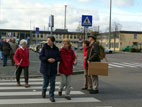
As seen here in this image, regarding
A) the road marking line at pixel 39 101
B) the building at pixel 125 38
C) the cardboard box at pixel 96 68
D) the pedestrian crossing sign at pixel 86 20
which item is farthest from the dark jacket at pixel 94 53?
the building at pixel 125 38

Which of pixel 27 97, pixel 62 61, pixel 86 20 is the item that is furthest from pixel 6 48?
pixel 62 61

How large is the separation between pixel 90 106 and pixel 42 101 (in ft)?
4.59

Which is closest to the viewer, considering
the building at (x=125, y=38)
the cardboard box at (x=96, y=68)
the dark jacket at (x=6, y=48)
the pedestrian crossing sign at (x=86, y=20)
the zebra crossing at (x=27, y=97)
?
the zebra crossing at (x=27, y=97)

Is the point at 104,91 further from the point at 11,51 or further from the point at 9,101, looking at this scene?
the point at 11,51

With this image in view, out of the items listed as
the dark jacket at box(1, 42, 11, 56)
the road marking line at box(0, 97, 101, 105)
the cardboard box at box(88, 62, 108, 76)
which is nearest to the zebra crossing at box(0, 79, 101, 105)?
the road marking line at box(0, 97, 101, 105)

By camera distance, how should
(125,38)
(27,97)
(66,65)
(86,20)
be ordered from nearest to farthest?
1. (66,65)
2. (27,97)
3. (86,20)
4. (125,38)

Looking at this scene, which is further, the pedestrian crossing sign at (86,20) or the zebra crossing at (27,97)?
the pedestrian crossing sign at (86,20)

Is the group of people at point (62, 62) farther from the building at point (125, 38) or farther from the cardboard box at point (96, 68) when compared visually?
the building at point (125, 38)

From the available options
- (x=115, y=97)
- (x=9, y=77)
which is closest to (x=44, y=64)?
(x=115, y=97)

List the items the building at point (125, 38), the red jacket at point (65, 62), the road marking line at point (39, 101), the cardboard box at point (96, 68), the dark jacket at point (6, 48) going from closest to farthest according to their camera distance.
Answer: the road marking line at point (39, 101) → the red jacket at point (65, 62) → the cardboard box at point (96, 68) → the dark jacket at point (6, 48) → the building at point (125, 38)

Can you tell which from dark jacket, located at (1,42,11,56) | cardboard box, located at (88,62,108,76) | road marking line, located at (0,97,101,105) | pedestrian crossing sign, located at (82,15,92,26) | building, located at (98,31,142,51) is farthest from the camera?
building, located at (98,31,142,51)

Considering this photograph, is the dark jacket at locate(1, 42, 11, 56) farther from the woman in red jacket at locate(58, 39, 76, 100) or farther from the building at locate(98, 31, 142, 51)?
the building at locate(98, 31, 142, 51)

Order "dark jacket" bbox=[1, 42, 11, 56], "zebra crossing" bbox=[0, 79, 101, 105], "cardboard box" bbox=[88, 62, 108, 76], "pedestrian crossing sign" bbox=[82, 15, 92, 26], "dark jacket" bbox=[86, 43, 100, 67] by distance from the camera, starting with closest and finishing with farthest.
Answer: "zebra crossing" bbox=[0, 79, 101, 105]
"cardboard box" bbox=[88, 62, 108, 76]
"dark jacket" bbox=[86, 43, 100, 67]
"pedestrian crossing sign" bbox=[82, 15, 92, 26]
"dark jacket" bbox=[1, 42, 11, 56]

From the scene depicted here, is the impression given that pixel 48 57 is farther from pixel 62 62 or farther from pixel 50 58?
pixel 62 62
